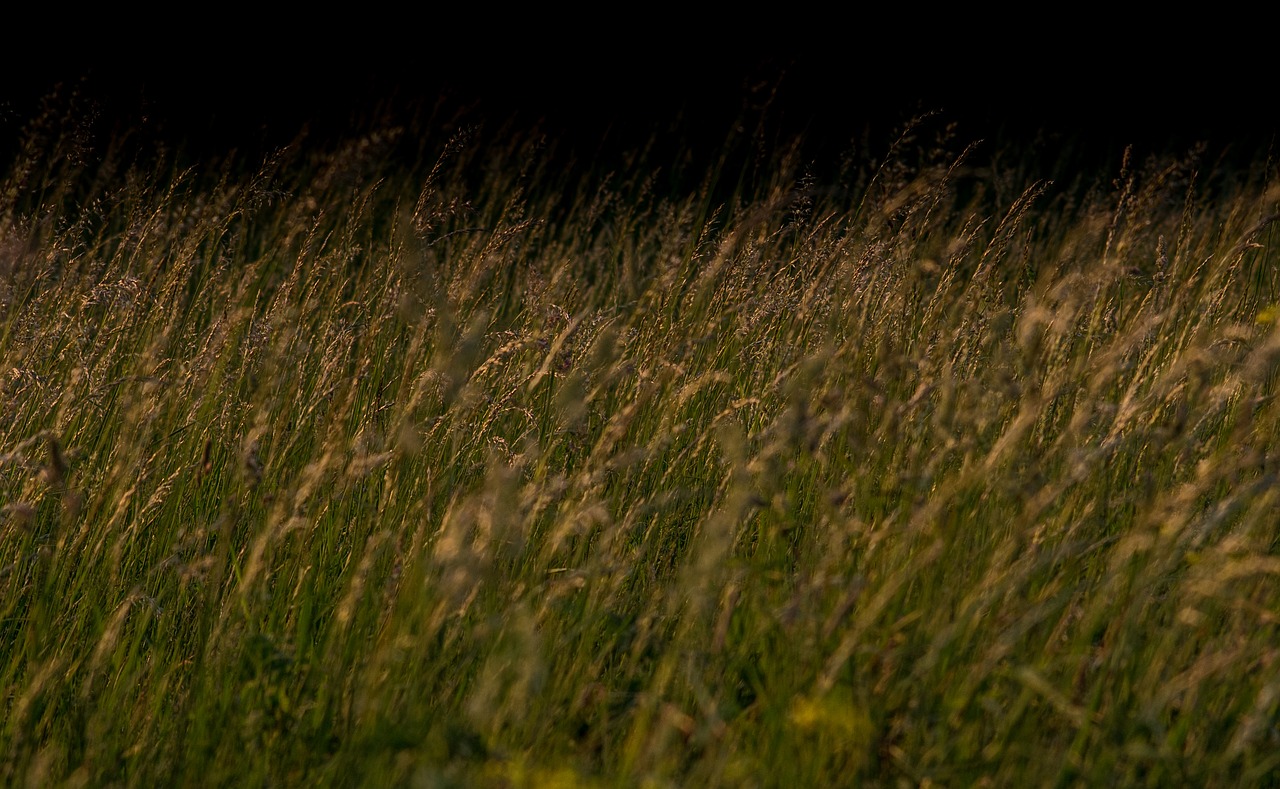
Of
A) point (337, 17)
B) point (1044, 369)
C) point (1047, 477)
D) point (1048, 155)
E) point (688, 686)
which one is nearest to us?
point (688, 686)

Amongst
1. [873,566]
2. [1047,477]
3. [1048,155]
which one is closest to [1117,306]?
[1047,477]

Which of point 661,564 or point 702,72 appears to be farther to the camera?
point 702,72

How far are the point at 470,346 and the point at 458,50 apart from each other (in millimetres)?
6864

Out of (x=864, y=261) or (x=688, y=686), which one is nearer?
(x=688, y=686)

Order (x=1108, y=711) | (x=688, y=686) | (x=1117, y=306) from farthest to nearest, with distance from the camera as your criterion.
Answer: (x=1117, y=306) < (x=688, y=686) < (x=1108, y=711)

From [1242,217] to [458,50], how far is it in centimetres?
600

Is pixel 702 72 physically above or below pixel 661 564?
above

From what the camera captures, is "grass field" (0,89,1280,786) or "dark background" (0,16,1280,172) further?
"dark background" (0,16,1280,172)

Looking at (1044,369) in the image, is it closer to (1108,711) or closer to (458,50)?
(1108,711)

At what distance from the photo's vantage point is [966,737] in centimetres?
156

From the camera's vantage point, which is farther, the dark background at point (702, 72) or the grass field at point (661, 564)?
the dark background at point (702, 72)

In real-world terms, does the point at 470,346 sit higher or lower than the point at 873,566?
higher

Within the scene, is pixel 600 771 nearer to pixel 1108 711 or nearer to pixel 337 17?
pixel 1108 711

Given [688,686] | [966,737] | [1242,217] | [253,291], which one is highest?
[1242,217]
